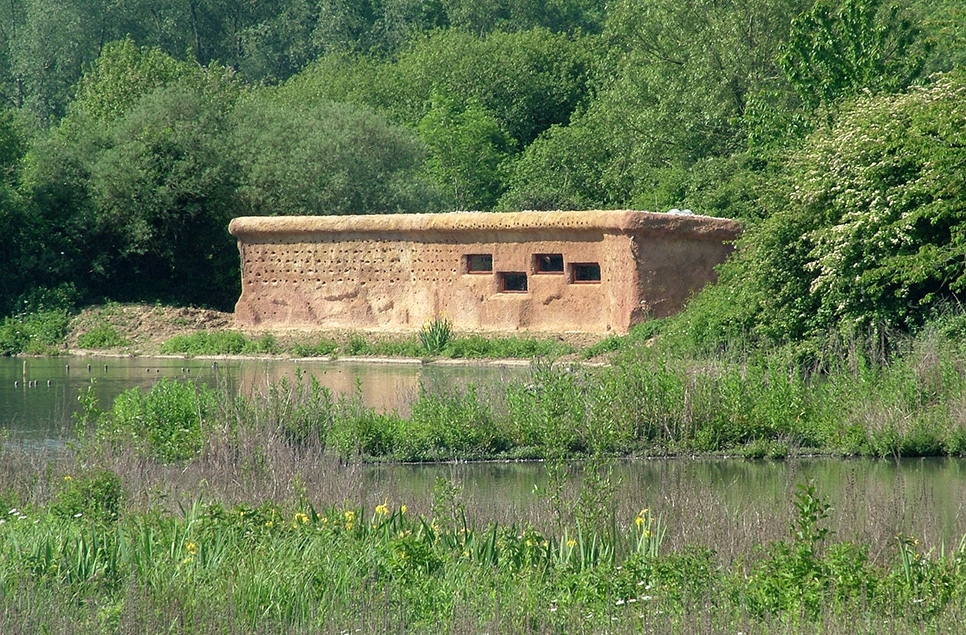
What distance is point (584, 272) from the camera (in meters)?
26.8

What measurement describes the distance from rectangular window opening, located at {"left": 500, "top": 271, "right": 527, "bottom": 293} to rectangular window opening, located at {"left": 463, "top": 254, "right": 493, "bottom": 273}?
375mm

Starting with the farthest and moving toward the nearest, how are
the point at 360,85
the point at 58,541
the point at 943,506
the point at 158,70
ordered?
1. the point at 360,85
2. the point at 158,70
3. the point at 943,506
4. the point at 58,541

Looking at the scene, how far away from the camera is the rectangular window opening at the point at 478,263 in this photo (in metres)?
27.8

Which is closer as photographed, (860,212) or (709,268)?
(860,212)

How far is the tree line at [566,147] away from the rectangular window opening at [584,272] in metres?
3.52

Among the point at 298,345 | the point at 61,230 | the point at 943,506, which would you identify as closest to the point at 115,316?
the point at 61,230

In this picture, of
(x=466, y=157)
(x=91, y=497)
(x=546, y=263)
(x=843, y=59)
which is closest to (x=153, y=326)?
(x=546, y=263)

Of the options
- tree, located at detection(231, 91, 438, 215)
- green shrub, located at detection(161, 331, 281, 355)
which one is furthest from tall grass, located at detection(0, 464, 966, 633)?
tree, located at detection(231, 91, 438, 215)

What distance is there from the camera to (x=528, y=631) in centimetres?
657

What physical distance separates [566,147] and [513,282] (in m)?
14.5

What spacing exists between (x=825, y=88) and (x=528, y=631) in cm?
2034

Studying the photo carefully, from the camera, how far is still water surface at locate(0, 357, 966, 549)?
888 centimetres

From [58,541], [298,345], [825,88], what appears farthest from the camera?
[298,345]

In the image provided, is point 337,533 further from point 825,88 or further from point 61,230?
point 61,230
